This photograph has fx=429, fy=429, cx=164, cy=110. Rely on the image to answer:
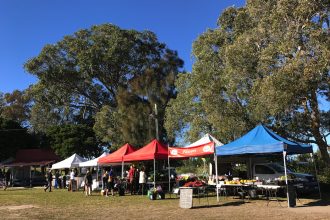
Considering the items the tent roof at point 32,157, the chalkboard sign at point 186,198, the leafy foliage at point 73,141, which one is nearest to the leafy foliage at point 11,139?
the tent roof at point 32,157

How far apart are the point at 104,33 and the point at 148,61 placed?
19.6 ft

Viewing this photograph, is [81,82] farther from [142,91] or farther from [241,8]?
[241,8]

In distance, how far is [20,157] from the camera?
48156 mm

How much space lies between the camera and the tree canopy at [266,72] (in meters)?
20.6

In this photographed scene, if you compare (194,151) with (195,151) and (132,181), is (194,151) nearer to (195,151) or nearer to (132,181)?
(195,151)

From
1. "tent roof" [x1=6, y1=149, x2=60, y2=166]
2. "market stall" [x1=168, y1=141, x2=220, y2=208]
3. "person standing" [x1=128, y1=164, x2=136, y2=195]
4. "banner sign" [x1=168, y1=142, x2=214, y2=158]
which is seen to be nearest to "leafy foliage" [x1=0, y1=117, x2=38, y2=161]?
"tent roof" [x1=6, y1=149, x2=60, y2=166]

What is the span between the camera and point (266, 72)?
2242 cm

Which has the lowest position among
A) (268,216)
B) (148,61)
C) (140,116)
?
(268,216)

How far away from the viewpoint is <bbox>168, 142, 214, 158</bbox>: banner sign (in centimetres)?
1889

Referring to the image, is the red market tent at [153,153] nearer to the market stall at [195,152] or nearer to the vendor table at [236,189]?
the market stall at [195,152]

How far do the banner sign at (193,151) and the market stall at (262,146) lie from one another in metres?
0.46

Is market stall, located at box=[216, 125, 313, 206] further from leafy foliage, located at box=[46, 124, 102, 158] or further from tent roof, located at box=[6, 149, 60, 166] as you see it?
leafy foliage, located at box=[46, 124, 102, 158]

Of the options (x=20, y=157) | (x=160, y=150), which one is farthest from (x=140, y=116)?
(x=160, y=150)

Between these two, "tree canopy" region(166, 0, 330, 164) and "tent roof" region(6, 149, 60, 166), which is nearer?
"tree canopy" region(166, 0, 330, 164)
